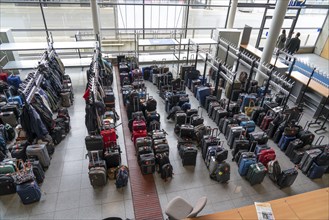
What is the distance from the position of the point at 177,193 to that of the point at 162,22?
9294 millimetres

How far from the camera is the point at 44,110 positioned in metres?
6.43

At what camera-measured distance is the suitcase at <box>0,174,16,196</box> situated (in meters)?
4.89

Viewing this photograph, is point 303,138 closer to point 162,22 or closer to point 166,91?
point 166,91

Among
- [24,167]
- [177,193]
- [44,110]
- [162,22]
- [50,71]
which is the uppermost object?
[162,22]

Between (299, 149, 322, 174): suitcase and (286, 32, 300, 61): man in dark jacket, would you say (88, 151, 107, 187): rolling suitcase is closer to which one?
(299, 149, 322, 174): suitcase

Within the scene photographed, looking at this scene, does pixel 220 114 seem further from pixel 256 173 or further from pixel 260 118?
pixel 256 173

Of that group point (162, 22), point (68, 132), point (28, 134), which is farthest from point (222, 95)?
point (28, 134)

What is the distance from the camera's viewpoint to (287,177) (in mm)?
5391

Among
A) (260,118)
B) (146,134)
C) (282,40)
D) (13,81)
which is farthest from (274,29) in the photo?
(13,81)

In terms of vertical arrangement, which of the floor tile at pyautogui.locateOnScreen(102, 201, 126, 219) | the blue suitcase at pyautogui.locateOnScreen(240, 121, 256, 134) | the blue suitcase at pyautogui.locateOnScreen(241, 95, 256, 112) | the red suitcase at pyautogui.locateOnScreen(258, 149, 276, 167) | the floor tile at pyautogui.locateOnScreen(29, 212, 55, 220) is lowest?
the floor tile at pyautogui.locateOnScreen(29, 212, 55, 220)

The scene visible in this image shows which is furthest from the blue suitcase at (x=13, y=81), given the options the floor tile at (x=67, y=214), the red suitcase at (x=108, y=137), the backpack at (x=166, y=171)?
the backpack at (x=166, y=171)

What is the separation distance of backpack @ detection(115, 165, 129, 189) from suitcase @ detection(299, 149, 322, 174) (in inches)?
179

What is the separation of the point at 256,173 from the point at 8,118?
7.24 metres

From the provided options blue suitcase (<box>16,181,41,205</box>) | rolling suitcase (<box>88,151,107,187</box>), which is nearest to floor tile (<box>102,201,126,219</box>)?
rolling suitcase (<box>88,151,107,187</box>)
